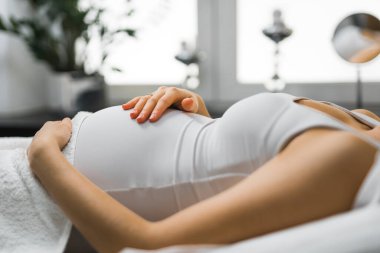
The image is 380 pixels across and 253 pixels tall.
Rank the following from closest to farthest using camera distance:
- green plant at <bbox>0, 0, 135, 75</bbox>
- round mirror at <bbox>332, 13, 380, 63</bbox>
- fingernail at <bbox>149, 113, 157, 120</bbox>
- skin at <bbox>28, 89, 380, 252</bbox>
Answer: skin at <bbox>28, 89, 380, 252</bbox>
fingernail at <bbox>149, 113, 157, 120</bbox>
round mirror at <bbox>332, 13, 380, 63</bbox>
green plant at <bbox>0, 0, 135, 75</bbox>

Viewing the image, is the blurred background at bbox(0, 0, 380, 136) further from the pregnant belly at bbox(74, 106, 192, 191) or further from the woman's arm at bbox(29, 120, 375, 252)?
A: the woman's arm at bbox(29, 120, 375, 252)

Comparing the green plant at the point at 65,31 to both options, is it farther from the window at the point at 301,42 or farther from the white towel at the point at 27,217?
the white towel at the point at 27,217

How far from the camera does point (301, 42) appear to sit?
2.18 meters

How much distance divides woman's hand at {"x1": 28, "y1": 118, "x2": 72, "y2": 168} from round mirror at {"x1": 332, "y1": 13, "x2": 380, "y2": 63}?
1187 mm

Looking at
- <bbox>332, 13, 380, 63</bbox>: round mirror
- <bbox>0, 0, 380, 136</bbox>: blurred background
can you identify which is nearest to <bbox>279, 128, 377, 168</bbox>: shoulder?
<bbox>332, 13, 380, 63</bbox>: round mirror

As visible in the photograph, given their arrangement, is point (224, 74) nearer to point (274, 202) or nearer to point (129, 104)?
→ point (129, 104)

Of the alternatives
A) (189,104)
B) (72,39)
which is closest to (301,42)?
(72,39)

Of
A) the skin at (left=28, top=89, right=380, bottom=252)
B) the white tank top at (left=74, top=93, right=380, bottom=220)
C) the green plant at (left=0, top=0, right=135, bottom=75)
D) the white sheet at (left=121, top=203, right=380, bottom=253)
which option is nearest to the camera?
the white sheet at (left=121, top=203, right=380, bottom=253)

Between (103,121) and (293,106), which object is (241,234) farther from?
(103,121)

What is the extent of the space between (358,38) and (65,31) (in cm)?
130

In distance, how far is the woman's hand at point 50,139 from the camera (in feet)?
3.01

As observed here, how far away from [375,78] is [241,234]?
162 centimetres

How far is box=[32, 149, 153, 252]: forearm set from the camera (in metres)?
0.78

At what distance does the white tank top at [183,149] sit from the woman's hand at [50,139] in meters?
0.03
